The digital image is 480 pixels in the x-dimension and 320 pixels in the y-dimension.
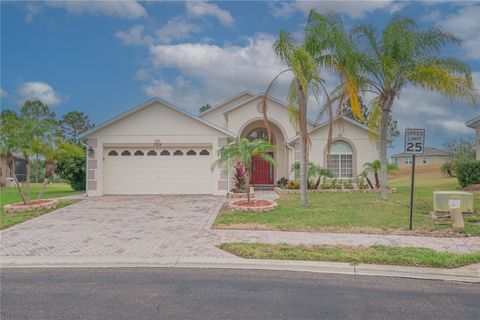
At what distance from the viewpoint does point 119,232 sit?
32.2ft

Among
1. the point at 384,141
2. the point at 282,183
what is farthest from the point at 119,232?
the point at 282,183

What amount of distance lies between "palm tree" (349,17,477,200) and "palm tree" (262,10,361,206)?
3.09 ft

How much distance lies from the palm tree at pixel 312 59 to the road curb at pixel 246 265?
7432 millimetres

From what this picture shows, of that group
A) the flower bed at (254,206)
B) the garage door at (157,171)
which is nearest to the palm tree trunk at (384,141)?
the flower bed at (254,206)

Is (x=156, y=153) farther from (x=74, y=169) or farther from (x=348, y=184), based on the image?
(x=348, y=184)

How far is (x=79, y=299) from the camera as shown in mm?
5285

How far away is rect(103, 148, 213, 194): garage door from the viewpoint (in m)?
18.8

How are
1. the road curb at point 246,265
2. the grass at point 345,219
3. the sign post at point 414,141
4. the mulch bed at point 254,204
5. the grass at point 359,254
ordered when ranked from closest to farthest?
the road curb at point 246,265
the grass at point 359,254
the sign post at point 414,141
the grass at point 345,219
the mulch bed at point 254,204

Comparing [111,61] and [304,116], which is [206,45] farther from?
[304,116]

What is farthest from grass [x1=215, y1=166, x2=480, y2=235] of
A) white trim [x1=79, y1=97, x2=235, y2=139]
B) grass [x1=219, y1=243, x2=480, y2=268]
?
white trim [x1=79, y1=97, x2=235, y2=139]

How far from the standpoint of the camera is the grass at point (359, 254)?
6969 mm

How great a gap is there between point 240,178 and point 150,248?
1115 cm

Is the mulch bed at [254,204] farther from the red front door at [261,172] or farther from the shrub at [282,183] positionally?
the red front door at [261,172]

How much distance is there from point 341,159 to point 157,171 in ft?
33.1
